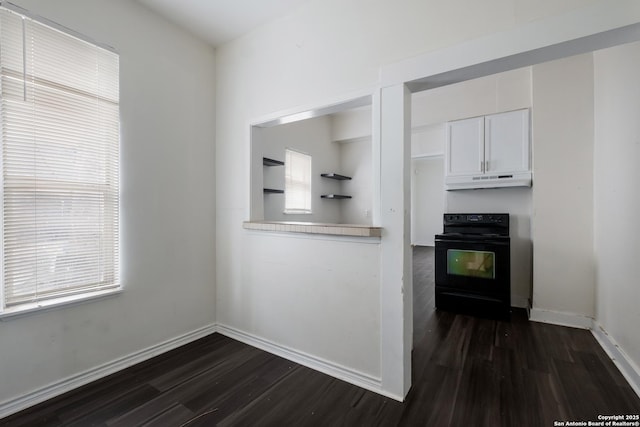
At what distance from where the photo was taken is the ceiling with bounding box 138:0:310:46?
2.17 metres

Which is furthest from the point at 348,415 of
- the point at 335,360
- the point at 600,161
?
the point at 600,161

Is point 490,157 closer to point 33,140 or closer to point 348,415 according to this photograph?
point 348,415

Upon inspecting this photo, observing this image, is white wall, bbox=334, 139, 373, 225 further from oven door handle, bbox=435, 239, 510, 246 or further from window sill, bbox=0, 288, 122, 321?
window sill, bbox=0, 288, 122, 321

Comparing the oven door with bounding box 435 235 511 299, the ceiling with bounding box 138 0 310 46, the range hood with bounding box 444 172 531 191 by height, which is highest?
the ceiling with bounding box 138 0 310 46

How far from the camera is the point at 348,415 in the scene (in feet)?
5.22

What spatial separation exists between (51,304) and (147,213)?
32.8 inches

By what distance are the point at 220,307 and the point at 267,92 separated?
2.15 metres

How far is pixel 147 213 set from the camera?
88.7 inches

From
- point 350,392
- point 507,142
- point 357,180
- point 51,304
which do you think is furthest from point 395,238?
point 357,180

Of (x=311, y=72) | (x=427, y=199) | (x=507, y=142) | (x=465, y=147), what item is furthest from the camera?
(x=427, y=199)

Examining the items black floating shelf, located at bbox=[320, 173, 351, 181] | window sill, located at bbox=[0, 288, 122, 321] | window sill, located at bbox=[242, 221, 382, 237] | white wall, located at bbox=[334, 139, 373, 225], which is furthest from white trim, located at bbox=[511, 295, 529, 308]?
window sill, located at bbox=[0, 288, 122, 321]

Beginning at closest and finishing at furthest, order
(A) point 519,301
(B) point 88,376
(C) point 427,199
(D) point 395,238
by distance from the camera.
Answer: (D) point 395,238 → (B) point 88,376 → (A) point 519,301 → (C) point 427,199

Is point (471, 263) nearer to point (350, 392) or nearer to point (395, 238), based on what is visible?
point (395, 238)

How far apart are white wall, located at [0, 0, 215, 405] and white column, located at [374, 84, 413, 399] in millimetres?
1818
